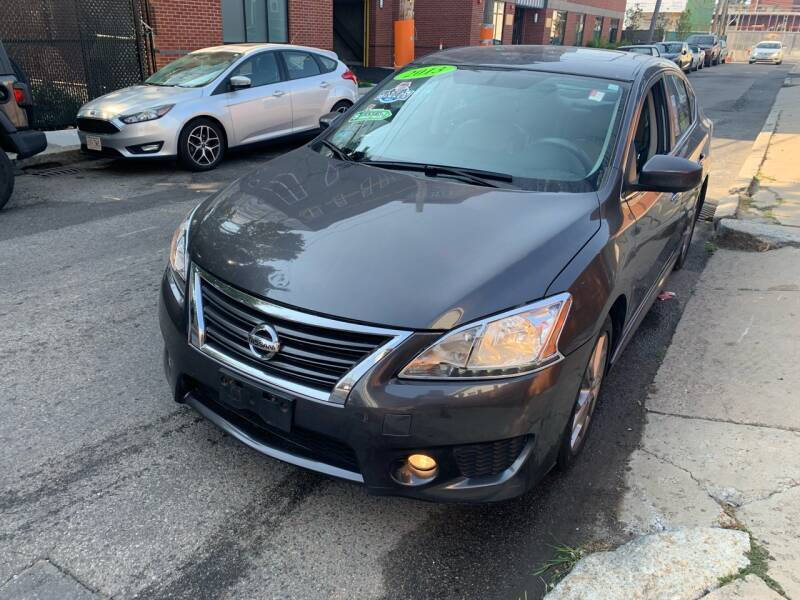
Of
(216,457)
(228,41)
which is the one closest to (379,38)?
(228,41)

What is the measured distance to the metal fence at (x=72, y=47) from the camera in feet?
35.4

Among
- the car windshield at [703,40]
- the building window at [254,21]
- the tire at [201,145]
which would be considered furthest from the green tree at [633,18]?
the tire at [201,145]

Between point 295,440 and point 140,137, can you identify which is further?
point 140,137

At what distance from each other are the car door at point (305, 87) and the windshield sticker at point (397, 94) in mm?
→ 6201

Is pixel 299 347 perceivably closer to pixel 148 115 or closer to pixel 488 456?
pixel 488 456

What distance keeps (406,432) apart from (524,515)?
0.82m

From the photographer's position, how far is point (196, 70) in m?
9.55

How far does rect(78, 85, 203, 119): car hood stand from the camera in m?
8.41

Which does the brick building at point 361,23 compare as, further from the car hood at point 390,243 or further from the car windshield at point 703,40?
the car hood at point 390,243

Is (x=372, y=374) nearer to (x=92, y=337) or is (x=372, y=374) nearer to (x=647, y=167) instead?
(x=647, y=167)

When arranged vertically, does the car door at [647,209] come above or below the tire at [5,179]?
above

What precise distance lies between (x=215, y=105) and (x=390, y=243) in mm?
7208

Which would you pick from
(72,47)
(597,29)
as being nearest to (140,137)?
A: (72,47)

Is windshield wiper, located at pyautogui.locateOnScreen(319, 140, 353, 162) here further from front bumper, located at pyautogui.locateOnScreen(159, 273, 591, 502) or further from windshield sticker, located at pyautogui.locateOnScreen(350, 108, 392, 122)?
front bumper, located at pyautogui.locateOnScreen(159, 273, 591, 502)
